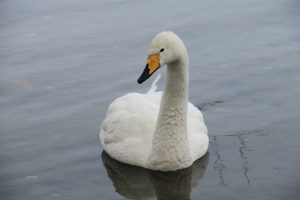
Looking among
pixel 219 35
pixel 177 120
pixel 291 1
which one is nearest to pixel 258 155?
pixel 177 120

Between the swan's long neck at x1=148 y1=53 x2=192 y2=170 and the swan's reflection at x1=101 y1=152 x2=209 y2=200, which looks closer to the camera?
the swan's reflection at x1=101 y1=152 x2=209 y2=200

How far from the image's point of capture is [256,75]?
32.7 ft

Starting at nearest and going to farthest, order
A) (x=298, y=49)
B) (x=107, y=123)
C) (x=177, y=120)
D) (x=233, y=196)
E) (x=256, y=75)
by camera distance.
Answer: (x=233, y=196) → (x=177, y=120) → (x=107, y=123) → (x=256, y=75) → (x=298, y=49)

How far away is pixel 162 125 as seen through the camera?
7715mm

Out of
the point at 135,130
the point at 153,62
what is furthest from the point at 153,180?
the point at 153,62

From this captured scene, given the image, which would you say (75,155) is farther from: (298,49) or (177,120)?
(298,49)

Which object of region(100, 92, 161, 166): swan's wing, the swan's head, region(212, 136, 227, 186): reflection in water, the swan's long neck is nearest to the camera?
the swan's head

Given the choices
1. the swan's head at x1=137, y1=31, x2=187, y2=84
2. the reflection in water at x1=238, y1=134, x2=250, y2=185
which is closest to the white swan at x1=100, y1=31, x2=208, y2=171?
the swan's head at x1=137, y1=31, x2=187, y2=84

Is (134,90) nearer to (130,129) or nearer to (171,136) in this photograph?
(130,129)

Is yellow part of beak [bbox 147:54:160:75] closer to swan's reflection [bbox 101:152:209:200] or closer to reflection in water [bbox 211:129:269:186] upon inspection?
swan's reflection [bbox 101:152:209:200]

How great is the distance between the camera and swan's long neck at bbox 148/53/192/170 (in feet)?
25.1

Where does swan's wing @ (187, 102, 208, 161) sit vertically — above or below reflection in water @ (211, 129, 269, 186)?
above

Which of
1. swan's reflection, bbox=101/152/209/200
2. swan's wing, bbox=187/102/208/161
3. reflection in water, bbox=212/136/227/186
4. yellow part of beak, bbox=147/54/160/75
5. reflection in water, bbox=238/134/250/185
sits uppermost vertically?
yellow part of beak, bbox=147/54/160/75

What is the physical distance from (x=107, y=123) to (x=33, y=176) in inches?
41.0
